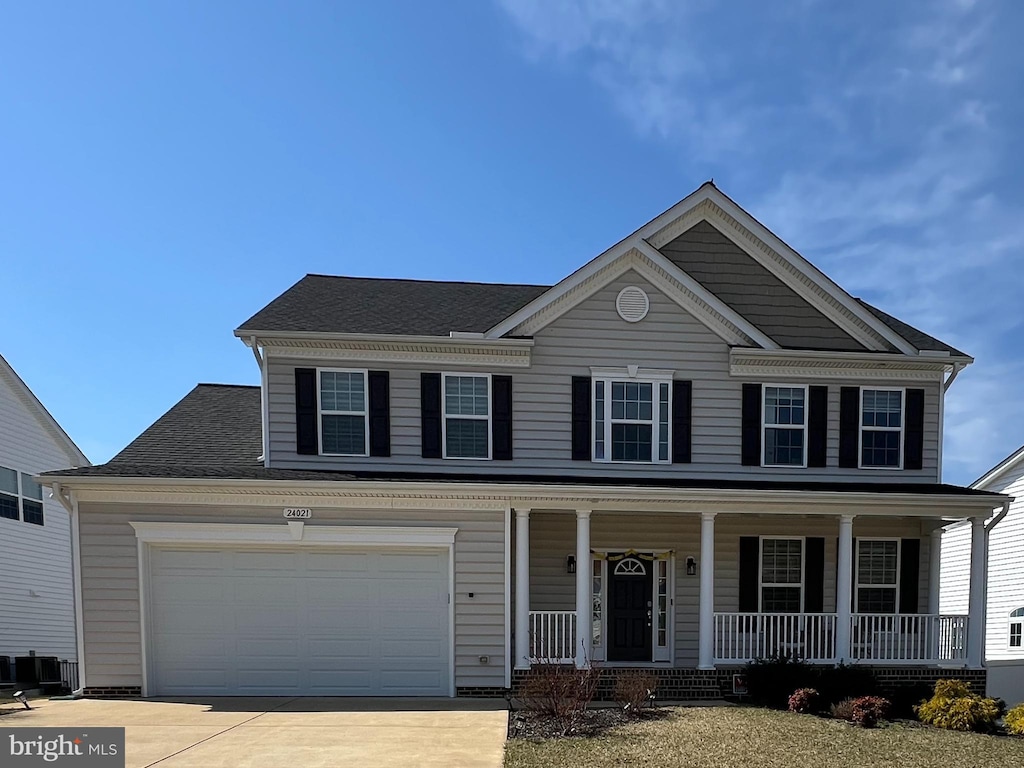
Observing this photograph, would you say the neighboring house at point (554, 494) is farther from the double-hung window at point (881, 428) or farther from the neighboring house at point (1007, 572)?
the neighboring house at point (1007, 572)

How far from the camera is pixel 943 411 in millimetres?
12695

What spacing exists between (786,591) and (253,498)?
9924 millimetres

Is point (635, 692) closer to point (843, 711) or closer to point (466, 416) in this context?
point (843, 711)

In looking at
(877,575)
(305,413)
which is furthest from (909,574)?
(305,413)

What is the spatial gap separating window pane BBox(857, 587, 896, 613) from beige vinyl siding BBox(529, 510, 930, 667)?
0.55 m

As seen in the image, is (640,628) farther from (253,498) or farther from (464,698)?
(253,498)

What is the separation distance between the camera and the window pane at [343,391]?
38.4 ft

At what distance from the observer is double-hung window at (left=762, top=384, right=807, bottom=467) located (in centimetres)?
1229

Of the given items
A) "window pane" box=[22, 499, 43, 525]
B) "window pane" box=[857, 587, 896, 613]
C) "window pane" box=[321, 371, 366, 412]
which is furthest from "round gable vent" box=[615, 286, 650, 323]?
"window pane" box=[22, 499, 43, 525]

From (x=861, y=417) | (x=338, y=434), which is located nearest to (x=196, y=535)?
(x=338, y=434)

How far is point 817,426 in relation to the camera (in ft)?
40.5

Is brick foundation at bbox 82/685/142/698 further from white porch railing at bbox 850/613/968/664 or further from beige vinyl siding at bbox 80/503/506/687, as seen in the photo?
white porch railing at bbox 850/613/968/664

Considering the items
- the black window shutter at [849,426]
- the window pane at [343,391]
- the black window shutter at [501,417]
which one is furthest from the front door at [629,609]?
the window pane at [343,391]

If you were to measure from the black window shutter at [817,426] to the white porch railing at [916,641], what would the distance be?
2853 mm
